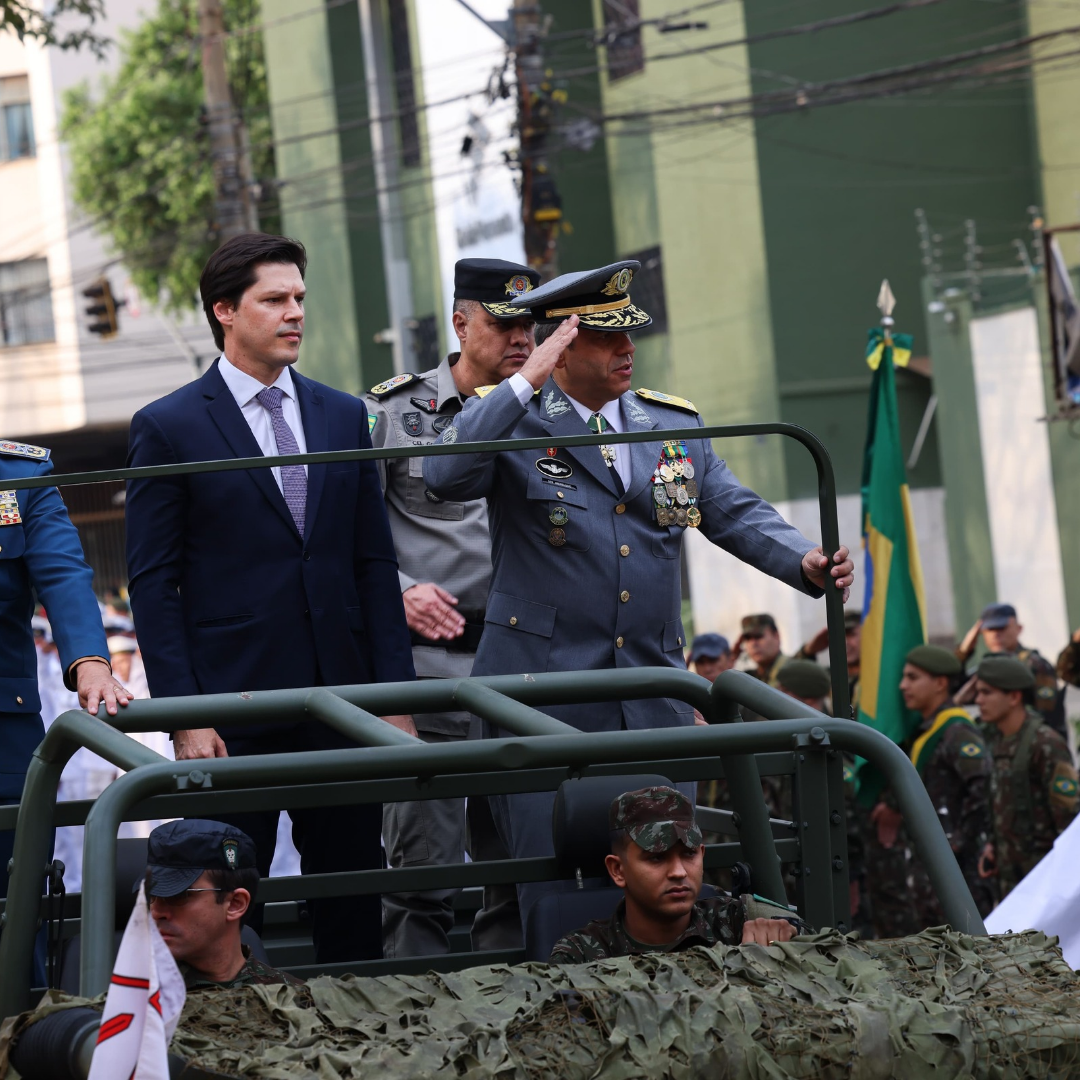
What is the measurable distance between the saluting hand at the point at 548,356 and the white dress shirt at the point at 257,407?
67 centimetres

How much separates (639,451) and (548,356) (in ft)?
Result: 1.75

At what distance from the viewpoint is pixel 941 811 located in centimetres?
871

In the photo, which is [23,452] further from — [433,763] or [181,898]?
[433,763]

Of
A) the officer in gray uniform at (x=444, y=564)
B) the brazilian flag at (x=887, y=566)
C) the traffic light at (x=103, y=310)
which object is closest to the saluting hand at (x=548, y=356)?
the officer in gray uniform at (x=444, y=564)

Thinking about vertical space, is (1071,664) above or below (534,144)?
below

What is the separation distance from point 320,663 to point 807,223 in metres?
17.9

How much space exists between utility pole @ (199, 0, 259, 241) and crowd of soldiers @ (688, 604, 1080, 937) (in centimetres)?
1191

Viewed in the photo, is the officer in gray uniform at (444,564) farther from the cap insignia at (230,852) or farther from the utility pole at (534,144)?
the utility pole at (534,144)

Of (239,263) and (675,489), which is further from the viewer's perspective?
(675,489)

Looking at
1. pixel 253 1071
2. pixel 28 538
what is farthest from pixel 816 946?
pixel 28 538

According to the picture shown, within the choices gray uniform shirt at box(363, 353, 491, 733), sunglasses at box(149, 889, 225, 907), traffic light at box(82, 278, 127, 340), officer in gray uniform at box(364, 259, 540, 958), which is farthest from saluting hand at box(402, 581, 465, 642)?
traffic light at box(82, 278, 127, 340)

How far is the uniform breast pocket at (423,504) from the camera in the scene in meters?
5.45

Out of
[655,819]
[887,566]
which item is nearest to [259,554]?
[655,819]

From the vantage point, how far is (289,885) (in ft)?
12.5
